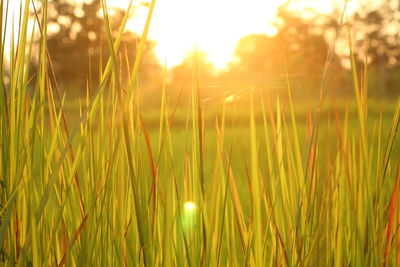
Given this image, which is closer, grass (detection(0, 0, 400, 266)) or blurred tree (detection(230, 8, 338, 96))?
grass (detection(0, 0, 400, 266))

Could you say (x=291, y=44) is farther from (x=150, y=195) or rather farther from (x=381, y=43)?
(x=150, y=195)

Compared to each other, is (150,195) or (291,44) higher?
(291,44)

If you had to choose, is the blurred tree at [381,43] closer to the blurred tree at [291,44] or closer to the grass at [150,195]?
the blurred tree at [291,44]

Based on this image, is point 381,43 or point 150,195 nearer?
point 150,195

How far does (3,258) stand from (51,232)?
2.7 inches

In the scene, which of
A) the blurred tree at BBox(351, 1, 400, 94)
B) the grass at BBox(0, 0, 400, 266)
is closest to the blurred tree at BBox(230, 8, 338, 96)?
the blurred tree at BBox(351, 1, 400, 94)

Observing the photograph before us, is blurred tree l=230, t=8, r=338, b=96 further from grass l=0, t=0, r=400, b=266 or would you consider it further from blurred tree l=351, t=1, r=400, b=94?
grass l=0, t=0, r=400, b=266

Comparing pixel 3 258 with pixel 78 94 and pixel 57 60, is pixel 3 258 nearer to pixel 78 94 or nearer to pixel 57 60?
pixel 78 94

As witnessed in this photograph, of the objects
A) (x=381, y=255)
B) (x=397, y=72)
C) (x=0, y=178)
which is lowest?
(x=381, y=255)

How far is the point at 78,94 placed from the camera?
28.1 inches

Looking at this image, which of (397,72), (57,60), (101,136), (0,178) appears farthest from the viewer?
(397,72)

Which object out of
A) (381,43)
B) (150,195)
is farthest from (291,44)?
(150,195)

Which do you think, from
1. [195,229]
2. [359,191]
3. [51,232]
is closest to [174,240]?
[195,229]

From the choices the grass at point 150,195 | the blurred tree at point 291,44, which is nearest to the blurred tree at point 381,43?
the blurred tree at point 291,44
